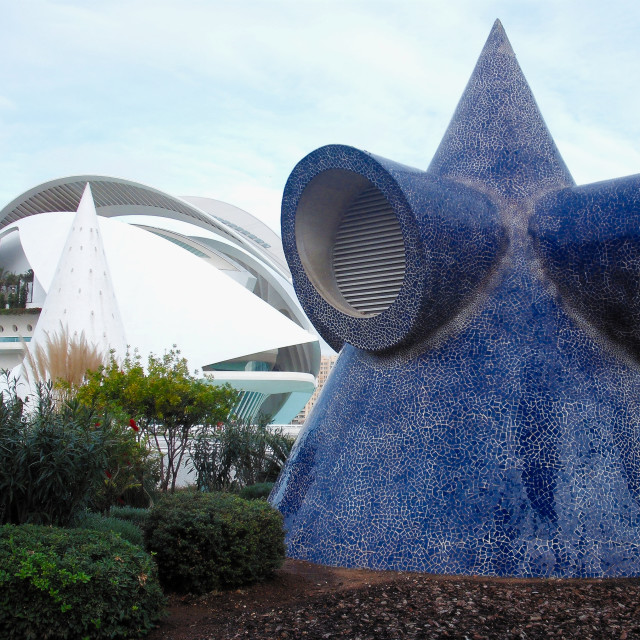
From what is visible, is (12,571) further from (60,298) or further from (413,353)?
(60,298)

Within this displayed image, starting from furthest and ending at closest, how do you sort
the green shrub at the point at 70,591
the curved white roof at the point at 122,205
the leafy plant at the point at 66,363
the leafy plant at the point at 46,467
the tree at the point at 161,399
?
the curved white roof at the point at 122,205
the leafy plant at the point at 66,363
the tree at the point at 161,399
the leafy plant at the point at 46,467
the green shrub at the point at 70,591

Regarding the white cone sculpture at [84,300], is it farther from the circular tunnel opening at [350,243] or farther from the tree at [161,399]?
the circular tunnel opening at [350,243]

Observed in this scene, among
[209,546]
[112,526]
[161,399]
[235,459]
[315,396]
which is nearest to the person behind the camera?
[209,546]

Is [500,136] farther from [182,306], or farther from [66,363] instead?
[182,306]

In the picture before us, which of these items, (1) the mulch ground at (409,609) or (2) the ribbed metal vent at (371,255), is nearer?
(1) the mulch ground at (409,609)

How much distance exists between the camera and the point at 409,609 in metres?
5.77

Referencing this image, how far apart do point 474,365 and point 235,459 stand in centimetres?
633

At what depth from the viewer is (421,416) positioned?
7.99 metres

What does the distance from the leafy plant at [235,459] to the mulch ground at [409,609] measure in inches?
239

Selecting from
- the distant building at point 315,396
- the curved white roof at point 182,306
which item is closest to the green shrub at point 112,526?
the distant building at point 315,396

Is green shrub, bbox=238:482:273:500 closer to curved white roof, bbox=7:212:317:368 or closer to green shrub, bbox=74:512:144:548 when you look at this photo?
green shrub, bbox=74:512:144:548

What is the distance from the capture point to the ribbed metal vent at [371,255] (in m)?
8.94

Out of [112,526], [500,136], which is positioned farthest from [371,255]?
[112,526]

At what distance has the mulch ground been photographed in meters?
5.28
